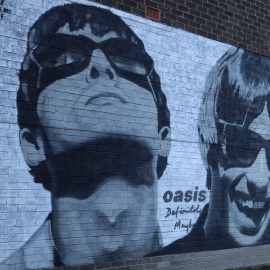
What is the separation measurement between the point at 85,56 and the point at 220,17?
314cm

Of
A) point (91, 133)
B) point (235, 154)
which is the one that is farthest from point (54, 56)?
point (235, 154)

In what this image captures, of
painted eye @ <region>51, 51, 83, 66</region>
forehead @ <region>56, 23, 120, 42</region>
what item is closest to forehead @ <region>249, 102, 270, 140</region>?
forehead @ <region>56, 23, 120, 42</region>

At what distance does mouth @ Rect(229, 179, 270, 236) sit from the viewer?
830 cm

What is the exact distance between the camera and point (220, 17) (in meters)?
8.23

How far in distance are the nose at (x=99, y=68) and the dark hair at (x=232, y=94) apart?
1996 millimetres

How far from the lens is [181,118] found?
745 centimetres

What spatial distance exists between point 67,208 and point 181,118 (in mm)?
2547

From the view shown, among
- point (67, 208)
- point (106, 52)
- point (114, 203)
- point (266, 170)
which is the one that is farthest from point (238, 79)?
point (67, 208)

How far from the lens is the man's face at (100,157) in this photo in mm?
5965

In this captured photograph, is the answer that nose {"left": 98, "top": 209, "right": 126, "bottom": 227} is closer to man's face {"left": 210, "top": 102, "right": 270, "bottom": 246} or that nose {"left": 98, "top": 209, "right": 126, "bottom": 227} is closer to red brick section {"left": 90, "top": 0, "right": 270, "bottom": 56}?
man's face {"left": 210, "top": 102, "right": 270, "bottom": 246}

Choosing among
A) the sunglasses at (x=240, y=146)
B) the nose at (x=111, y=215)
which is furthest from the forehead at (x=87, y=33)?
the sunglasses at (x=240, y=146)

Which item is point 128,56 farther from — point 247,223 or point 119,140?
point 247,223

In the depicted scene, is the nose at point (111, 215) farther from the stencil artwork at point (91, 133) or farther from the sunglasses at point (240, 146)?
the sunglasses at point (240, 146)

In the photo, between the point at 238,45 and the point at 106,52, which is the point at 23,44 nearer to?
the point at 106,52
